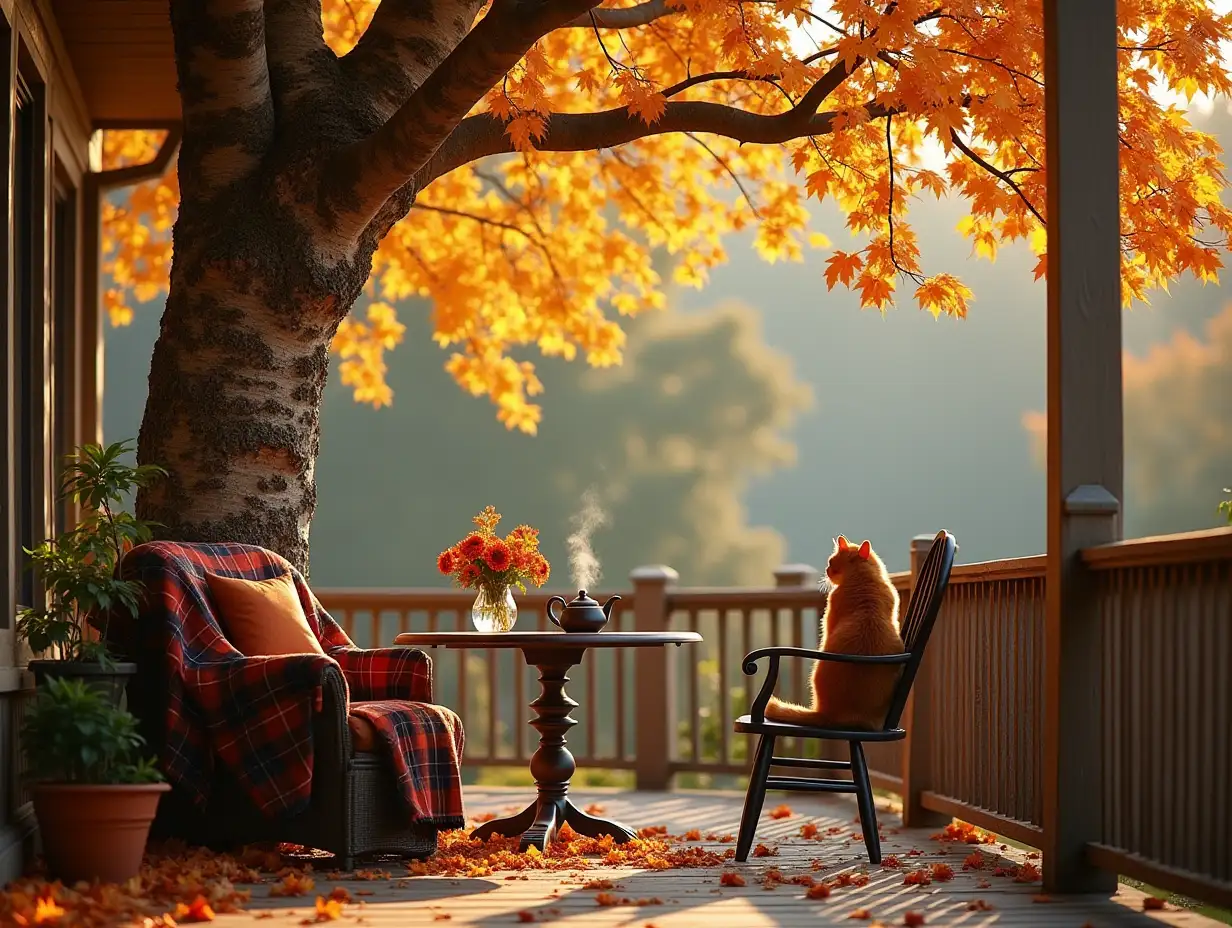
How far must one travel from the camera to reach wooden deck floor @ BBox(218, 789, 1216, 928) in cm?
330

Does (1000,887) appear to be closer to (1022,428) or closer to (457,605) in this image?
(457,605)

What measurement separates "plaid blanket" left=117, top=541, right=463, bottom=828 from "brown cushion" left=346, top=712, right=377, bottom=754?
21 mm

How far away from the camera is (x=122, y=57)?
6.03 m

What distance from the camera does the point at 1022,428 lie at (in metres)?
25.0

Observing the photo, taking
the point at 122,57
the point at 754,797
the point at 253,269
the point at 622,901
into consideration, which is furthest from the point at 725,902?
the point at 122,57

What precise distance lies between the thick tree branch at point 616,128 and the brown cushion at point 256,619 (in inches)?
72.1

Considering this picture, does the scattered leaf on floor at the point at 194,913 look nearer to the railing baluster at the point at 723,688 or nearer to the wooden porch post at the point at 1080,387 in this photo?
the wooden porch post at the point at 1080,387

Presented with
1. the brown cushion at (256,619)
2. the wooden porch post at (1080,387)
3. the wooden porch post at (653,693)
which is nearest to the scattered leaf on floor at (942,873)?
the wooden porch post at (1080,387)

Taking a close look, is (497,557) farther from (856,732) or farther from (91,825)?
(91,825)

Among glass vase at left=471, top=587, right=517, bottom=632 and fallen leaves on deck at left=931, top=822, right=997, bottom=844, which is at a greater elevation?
glass vase at left=471, top=587, right=517, bottom=632

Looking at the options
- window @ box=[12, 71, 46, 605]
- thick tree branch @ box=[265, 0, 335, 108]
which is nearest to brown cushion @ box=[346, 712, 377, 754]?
window @ box=[12, 71, 46, 605]

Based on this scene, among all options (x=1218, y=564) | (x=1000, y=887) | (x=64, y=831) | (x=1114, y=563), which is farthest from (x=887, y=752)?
(x=64, y=831)

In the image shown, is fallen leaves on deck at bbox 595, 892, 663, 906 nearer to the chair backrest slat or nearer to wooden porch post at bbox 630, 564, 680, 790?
the chair backrest slat

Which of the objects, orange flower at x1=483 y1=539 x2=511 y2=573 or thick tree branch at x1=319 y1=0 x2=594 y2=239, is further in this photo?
orange flower at x1=483 y1=539 x2=511 y2=573
